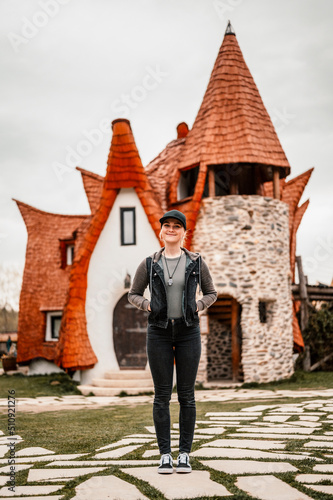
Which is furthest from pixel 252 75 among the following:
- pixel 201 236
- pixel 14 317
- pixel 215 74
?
pixel 14 317

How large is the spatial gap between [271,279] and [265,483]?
33.8 feet

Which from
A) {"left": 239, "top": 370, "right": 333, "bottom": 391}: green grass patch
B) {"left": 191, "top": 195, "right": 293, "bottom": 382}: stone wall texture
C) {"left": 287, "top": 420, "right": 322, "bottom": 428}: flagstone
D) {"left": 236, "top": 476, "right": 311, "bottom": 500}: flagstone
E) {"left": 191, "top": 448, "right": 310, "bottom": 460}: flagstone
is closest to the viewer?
{"left": 236, "top": 476, "right": 311, "bottom": 500}: flagstone

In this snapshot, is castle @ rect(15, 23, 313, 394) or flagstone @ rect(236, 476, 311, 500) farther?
castle @ rect(15, 23, 313, 394)

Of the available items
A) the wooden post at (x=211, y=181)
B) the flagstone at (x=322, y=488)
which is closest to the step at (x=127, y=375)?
the wooden post at (x=211, y=181)

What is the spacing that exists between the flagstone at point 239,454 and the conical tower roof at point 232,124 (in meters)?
9.60

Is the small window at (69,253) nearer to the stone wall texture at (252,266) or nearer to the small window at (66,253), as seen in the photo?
the small window at (66,253)

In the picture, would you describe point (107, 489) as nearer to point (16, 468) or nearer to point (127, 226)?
point (16, 468)

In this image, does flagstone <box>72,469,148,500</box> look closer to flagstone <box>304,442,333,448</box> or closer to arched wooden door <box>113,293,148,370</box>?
flagstone <box>304,442,333,448</box>

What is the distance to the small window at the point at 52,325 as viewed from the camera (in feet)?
56.4

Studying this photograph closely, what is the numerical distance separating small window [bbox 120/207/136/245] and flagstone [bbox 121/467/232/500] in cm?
1014

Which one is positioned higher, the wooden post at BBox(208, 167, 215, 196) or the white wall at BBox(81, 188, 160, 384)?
the wooden post at BBox(208, 167, 215, 196)

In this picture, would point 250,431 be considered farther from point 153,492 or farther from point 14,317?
point 14,317

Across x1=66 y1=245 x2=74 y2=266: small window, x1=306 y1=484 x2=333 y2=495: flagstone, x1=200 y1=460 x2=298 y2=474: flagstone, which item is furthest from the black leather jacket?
x1=66 y1=245 x2=74 y2=266: small window

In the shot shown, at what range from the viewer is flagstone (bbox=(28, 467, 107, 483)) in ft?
10.7
